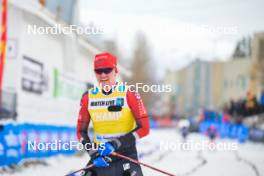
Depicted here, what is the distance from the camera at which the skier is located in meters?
5.96

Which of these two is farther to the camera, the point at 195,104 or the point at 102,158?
the point at 195,104

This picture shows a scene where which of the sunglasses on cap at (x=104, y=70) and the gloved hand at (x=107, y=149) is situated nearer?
the gloved hand at (x=107, y=149)

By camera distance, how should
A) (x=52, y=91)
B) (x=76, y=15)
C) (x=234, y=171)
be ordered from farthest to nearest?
(x=76, y=15)
(x=52, y=91)
(x=234, y=171)

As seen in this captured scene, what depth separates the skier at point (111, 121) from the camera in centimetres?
596

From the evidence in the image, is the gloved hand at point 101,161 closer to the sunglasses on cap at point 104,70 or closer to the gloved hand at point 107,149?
the gloved hand at point 107,149

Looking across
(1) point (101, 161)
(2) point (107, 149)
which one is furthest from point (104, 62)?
(1) point (101, 161)

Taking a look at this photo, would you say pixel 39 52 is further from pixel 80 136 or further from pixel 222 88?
pixel 222 88

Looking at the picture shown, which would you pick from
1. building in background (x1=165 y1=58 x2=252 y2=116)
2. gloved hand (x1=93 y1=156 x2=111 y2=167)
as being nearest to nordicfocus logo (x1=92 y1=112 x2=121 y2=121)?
gloved hand (x1=93 y1=156 x2=111 y2=167)

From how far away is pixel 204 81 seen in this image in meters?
84.8

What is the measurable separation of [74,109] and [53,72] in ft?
12.8

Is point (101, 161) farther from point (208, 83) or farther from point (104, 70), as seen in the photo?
point (208, 83)

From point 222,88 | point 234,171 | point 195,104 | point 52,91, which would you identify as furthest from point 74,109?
point 195,104

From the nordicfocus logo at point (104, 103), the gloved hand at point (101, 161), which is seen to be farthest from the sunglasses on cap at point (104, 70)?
the gloved hand at point (101, 161)

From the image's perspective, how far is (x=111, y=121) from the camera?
606 cm
